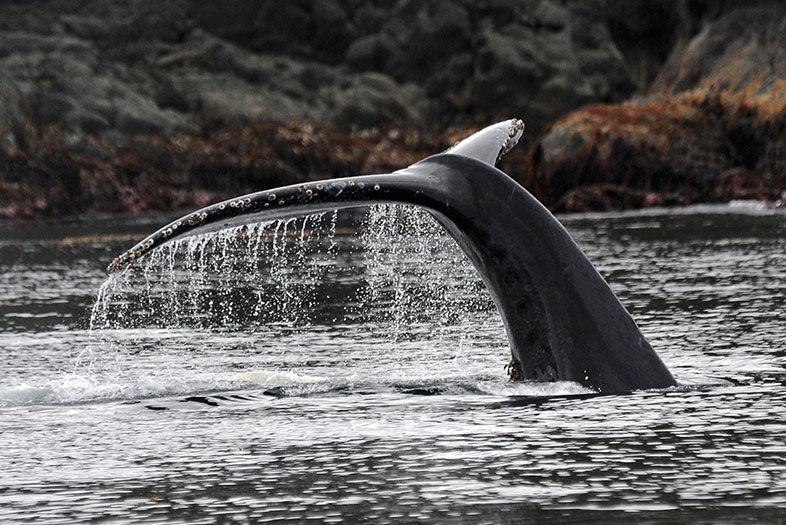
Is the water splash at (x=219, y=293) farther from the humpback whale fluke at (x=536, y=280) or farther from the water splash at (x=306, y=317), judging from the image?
the humpback whale fluke at (x=536, y=280)

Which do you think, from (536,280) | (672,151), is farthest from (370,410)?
(672,151)

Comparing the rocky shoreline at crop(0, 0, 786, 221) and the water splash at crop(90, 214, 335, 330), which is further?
the rocky shoreline at crop(0, 0, 786, 221)

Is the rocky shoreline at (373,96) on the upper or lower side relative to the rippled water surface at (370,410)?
upper

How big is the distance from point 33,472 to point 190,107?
47.6 meters

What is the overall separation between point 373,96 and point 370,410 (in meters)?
47.9

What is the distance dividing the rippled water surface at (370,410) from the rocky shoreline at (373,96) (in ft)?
59.8

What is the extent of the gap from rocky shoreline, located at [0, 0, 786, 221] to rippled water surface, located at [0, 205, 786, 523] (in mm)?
18238

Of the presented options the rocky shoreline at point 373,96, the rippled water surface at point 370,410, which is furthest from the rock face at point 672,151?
the rippled water surface at point 370,410

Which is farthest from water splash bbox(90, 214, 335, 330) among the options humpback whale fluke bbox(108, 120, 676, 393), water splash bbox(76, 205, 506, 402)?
humpback whale fluke bbox(108, 120, 676, 393)

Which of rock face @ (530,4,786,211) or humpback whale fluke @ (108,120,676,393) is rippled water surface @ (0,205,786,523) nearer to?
humpback whale fluke @ (108,120,676,393)

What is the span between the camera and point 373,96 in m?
56.7

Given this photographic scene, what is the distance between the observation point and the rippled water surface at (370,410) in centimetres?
690

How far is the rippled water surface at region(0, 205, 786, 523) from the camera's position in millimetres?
6898

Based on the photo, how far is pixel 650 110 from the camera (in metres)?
39.4
